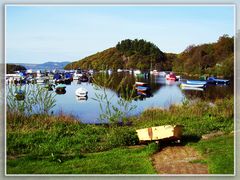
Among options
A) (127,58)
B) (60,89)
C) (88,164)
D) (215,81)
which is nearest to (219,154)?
(215,81)

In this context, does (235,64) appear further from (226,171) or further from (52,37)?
(52,37)

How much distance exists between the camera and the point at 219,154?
23.5 ft

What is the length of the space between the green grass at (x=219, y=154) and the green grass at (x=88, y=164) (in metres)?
0.75

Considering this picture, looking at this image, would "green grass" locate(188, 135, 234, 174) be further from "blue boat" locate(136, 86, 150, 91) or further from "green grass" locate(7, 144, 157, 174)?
"blue boat" locate(136, 86, 150, 91)

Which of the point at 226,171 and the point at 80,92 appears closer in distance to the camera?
the point at 226,171

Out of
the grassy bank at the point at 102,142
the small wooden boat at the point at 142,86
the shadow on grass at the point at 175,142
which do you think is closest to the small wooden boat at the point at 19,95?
the grassy bank at the point at 102,142

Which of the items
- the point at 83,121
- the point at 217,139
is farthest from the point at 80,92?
the point at 217,139

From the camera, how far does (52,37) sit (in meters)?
7.52

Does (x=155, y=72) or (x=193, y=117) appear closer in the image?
(x=193, y=117)

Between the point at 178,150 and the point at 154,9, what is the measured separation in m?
2.10

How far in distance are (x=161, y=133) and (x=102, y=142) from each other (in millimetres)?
924

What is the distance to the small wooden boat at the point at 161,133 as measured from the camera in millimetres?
7277

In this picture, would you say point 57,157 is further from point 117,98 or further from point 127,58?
point 127,58

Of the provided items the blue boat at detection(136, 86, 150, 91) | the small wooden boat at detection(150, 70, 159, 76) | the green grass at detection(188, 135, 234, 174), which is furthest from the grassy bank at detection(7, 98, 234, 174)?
the small wooden boat at detection(150, 70, 159, 76)
